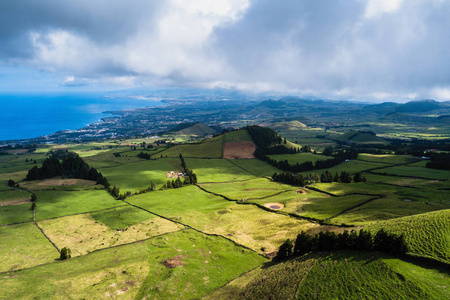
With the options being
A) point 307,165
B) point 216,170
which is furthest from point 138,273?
point 307,165

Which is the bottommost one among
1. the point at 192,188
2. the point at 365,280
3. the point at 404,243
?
the point at 192,188

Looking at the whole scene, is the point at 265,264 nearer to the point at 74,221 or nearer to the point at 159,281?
the point at 159,281

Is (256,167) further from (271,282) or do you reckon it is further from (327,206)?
(271,282)

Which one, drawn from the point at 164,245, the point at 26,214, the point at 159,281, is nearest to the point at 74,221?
the point at 26,214

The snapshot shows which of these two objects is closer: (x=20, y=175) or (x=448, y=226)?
(x=448, y=226)

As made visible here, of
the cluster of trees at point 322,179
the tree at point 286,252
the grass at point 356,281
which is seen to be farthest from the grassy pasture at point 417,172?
the tree at point 286,252

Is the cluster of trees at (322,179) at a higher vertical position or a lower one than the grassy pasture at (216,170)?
higher

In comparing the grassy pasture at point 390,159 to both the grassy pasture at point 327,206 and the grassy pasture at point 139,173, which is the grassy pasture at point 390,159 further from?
the grassy pasture at point 139,173
